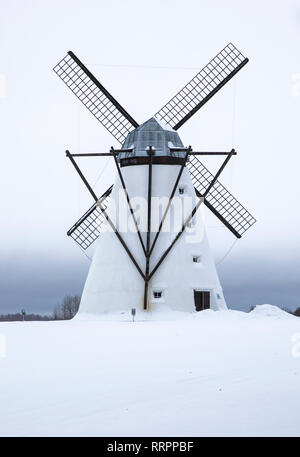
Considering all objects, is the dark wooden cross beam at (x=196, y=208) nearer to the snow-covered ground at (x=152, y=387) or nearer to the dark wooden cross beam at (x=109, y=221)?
the dark wooden cross beam at (x=109, y=221)

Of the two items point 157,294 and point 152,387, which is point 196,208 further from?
point 152,387

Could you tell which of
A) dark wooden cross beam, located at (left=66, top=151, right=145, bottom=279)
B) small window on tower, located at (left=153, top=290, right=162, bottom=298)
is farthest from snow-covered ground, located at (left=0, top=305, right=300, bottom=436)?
small window on tower, located at (left=153, top=290, right=162, bottom=298)

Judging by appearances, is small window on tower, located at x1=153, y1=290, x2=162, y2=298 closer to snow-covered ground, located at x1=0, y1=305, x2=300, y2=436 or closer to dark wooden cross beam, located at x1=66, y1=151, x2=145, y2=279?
dark wooden cross beam, located at x1=66, y1=151, x2=145, y2=279

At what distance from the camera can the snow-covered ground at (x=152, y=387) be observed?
7.60 m

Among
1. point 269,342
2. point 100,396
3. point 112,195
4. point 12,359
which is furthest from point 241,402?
point 112,195

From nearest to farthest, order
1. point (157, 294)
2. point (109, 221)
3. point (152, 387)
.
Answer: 1. point (152, 387)
2. point (157, 294)
3. point (109, 221)

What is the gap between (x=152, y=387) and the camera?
393 inches

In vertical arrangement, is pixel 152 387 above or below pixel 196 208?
below

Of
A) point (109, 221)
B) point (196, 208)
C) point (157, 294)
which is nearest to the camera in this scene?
point (157, 294)

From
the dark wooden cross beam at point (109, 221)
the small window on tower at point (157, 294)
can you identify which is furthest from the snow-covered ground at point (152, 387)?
the small window on tower at point (157, 294)

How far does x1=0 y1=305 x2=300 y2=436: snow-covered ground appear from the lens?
7.60 metres

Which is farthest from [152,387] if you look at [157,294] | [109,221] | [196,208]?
[196,208]

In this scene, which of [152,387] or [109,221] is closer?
[152,387]

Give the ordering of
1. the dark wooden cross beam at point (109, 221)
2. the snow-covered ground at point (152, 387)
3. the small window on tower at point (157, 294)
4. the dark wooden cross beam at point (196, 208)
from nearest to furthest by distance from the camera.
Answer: the snow-covered ground at point (152, 387) → the dark wooden cross beam at point (109, 221) → the dark wooden cross beam at point (196, 208) → the small window on tower at point (157, 294)
